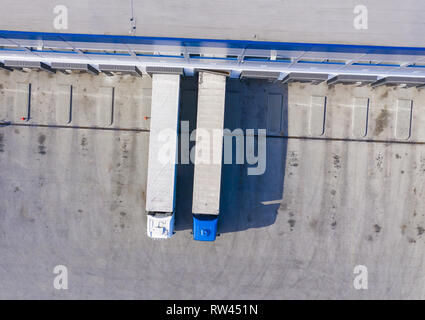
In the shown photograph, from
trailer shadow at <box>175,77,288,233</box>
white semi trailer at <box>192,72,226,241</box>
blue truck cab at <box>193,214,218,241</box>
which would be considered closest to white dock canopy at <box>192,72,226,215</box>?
white semi trailer at <box>192,72,226,241</box>

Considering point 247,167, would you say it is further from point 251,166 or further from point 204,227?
point 204,227

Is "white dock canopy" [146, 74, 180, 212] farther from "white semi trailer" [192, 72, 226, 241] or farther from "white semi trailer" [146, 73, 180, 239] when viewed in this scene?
"white semi trailer" [192, 72, 226, 241]

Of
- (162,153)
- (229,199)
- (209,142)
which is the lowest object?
(229,199)

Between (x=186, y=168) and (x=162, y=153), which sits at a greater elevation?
(x=162, y=153)

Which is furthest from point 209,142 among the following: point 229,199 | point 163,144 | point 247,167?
point 229,199

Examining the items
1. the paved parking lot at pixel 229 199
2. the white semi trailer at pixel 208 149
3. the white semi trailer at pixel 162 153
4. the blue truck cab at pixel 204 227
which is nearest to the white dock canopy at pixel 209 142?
the white semi trailer at pixel 208 149
